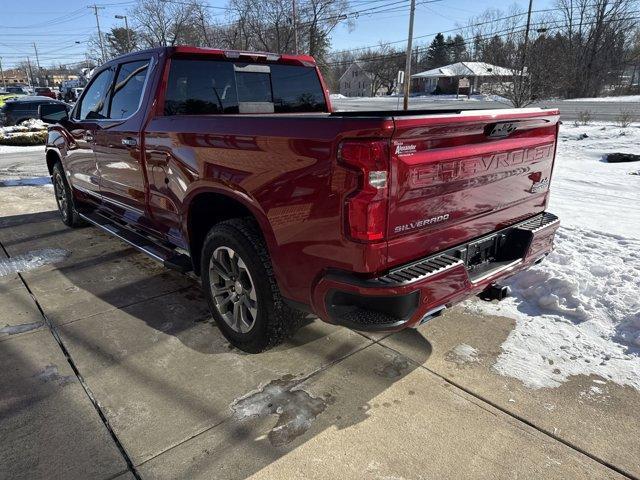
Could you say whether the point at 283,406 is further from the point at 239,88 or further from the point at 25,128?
the point at 25,128

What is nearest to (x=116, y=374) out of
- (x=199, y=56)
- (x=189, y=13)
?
(x=199, y=56)

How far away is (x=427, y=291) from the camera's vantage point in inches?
93.6

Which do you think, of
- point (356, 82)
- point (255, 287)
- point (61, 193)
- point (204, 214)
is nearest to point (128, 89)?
point (204, 214)

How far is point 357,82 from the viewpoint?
90250 millimetres

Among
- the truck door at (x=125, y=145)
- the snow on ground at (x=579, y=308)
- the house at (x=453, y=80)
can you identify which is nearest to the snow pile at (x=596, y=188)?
the snow on ground at (x=579, y=308)

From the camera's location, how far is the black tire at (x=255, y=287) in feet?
9.37

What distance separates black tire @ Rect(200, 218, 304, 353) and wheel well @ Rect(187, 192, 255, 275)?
0.24 m

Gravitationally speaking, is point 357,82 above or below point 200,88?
above

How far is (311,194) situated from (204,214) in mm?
1404

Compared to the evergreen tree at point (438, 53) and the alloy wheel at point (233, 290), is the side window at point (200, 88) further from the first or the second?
the evergreen tree at point (438, 53)

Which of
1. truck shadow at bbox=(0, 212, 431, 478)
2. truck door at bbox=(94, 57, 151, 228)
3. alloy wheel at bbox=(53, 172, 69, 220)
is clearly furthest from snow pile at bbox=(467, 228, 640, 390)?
alloy wheel at bbox=(53, 172, 69, 220)

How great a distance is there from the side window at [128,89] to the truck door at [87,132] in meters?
0.24

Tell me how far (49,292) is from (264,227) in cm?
271

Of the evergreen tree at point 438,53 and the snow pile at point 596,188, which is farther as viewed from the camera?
the evergreen tree at point 438,53
